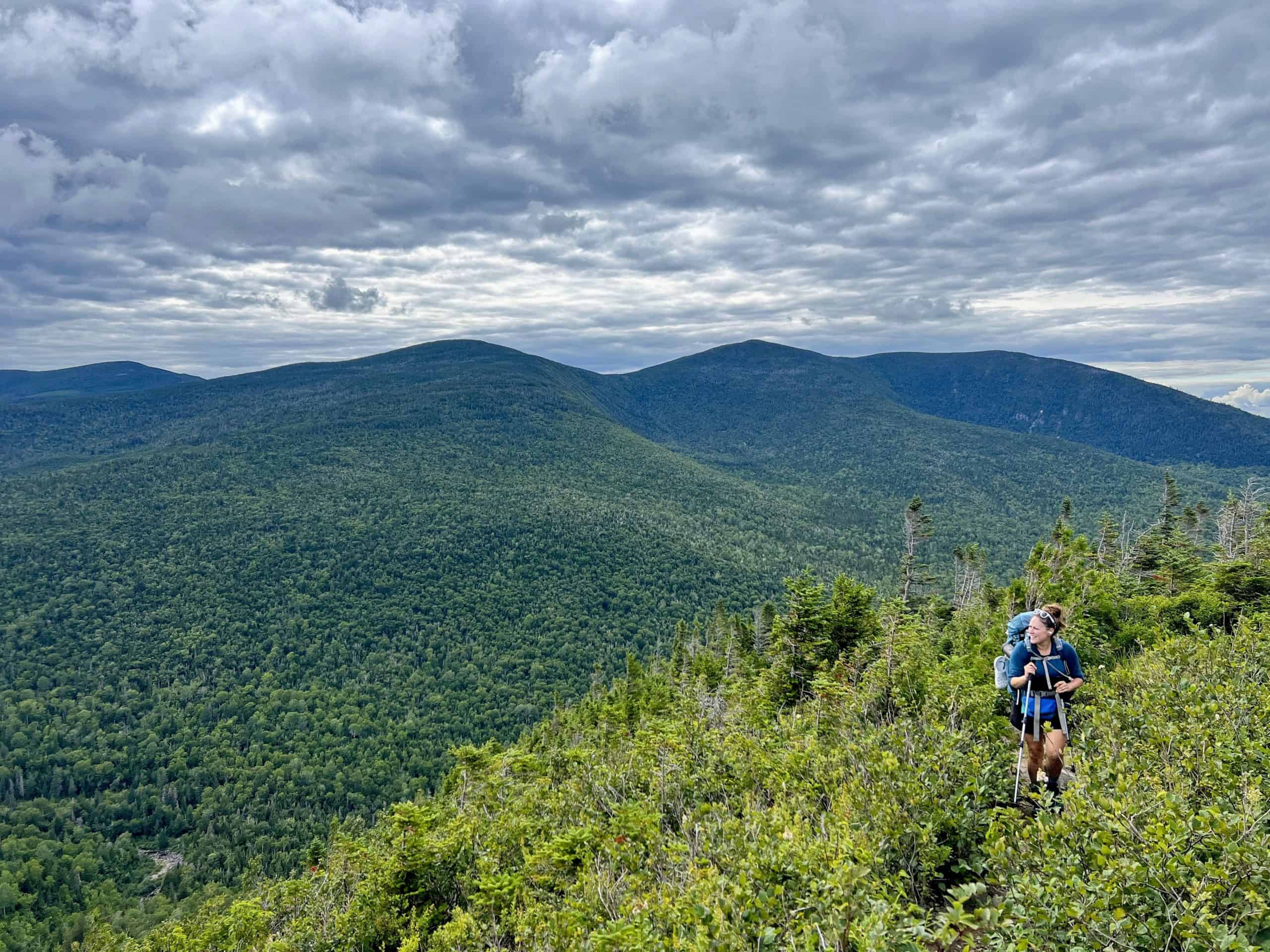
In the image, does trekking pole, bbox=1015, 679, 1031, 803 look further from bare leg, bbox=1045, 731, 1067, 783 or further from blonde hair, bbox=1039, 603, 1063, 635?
blonde hair, bbox=1039, 603, 1063, 635

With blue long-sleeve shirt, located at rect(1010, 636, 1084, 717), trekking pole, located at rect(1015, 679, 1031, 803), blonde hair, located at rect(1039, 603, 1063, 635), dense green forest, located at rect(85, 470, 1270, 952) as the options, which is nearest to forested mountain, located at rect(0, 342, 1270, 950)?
dense green forest, located at rect(85, 470, 1270, 952)

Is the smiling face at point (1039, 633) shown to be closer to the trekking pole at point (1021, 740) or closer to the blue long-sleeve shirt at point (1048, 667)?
the blue long-sleeve shirt at point (1048, 667)

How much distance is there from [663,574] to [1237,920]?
143948 millimetres

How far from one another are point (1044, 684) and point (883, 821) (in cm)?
342

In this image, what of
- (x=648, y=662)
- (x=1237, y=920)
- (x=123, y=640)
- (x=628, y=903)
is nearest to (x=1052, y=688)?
(x=1237, y=920)

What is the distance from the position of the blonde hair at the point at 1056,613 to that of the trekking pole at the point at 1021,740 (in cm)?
107

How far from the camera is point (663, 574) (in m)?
147

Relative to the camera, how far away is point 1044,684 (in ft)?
29.1

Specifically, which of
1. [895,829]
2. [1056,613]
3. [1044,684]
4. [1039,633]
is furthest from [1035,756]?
[895,829]

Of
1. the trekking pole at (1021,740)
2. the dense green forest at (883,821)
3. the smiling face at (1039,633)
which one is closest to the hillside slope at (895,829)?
the dense green forest at (883,821)

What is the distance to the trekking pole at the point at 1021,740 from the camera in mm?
8047

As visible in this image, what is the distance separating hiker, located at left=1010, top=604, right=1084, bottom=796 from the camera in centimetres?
866

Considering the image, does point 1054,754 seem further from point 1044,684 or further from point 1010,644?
point 1010,644

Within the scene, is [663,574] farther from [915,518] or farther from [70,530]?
[70,530]
